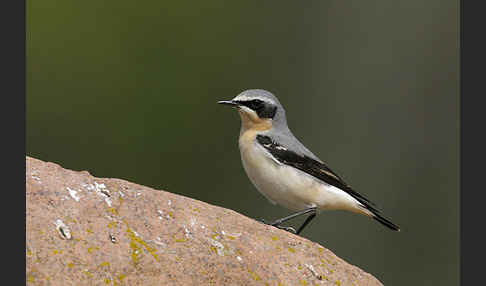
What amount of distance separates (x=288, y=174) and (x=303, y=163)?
0.83 ft

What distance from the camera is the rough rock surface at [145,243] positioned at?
19.3 ft

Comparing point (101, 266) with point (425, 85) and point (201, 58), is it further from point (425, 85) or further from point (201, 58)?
point (425, 85)

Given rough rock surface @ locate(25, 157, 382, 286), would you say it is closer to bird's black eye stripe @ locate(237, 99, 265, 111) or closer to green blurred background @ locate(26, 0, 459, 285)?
bird's black eye stripe @ locate(237, 99, 265, 111)

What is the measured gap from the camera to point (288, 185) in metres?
9.02

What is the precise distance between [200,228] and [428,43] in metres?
12.9

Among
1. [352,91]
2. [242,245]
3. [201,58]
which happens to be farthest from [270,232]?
[352,91]

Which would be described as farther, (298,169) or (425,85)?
(425,85)

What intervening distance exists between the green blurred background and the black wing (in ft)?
18.3

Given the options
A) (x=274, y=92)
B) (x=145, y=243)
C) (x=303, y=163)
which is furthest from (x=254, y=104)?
(x=274, y=92)

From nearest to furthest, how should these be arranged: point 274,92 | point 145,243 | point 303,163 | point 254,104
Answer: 1. point 145,243
2. point 303,163
3. point 254,104
4. point 274,92

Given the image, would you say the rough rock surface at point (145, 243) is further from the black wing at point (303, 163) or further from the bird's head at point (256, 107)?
the bird's head at point (256, 107)

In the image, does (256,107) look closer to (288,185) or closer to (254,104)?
(254,104)

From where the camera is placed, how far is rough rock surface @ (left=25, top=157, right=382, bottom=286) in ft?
19.3

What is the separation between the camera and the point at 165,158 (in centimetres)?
1538
